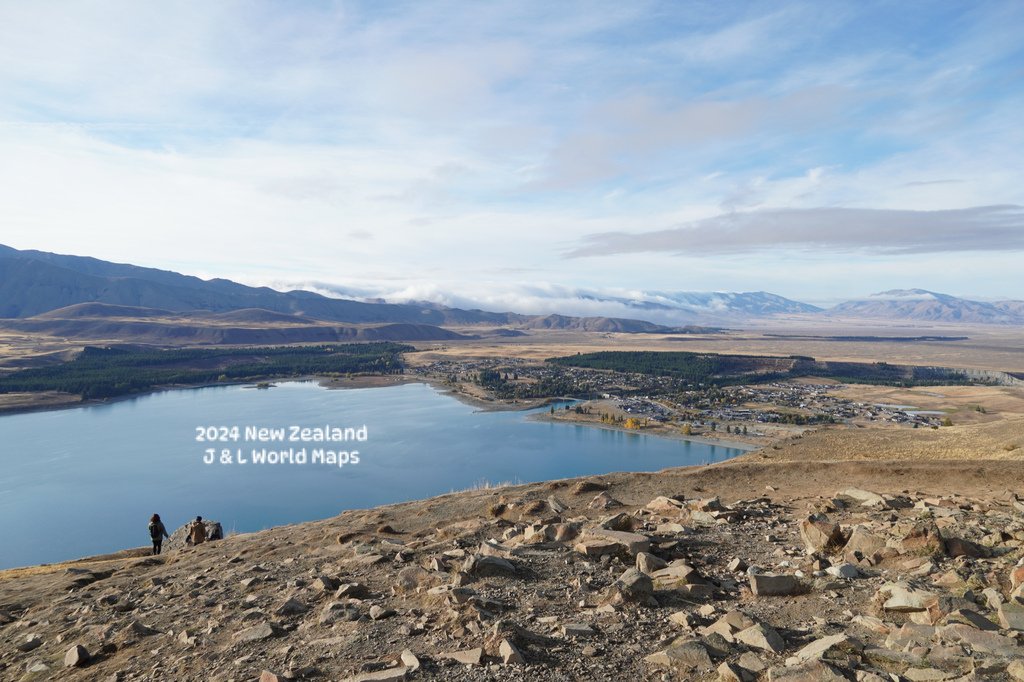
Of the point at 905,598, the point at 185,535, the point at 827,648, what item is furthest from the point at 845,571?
the point at 185,535

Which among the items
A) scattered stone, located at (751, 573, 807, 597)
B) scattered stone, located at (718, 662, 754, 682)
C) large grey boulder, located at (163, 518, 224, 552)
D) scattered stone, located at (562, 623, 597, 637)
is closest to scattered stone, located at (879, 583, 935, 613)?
scattered stone, located at (751, 573, 807, 597)

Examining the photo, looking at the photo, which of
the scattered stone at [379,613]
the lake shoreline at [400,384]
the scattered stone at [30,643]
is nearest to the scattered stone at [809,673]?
the scattered stone at [379,613]

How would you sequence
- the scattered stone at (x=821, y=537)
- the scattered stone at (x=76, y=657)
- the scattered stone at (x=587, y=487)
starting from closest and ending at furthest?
the scattered stone at (x=76, y=657) < the scattered stone at (x=821, y=537) < the scattered stone at (x=587, y=487)

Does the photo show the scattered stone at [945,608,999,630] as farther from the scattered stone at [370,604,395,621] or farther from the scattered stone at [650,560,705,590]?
the scattered stone at [370,604,395,621]

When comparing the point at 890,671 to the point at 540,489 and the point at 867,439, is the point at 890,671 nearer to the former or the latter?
the point at 540,489

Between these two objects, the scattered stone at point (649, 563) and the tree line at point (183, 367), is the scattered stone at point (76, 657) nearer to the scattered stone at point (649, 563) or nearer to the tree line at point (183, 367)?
the scattered stone at point (649, 563)

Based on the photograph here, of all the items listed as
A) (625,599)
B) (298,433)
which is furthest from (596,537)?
(298,433)

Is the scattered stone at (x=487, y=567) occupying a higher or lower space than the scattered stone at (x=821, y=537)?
lower
